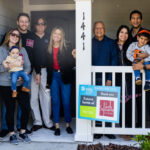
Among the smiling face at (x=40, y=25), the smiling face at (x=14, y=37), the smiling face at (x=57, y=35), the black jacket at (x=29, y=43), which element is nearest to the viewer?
the smiling face at (x=14, y=37)

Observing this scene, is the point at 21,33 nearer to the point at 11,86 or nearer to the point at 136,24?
the point at 11,86

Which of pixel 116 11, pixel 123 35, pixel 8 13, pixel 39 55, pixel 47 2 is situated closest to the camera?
pixel 123 35

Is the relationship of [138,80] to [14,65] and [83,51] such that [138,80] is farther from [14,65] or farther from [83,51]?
[14,65]

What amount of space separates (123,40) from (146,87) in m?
0.78

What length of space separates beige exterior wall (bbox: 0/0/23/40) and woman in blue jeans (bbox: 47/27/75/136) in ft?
3.04

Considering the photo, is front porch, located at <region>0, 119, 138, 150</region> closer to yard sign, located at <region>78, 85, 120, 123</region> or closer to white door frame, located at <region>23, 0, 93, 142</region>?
white door frame, located at <region>23, 0, 93, 142</region>

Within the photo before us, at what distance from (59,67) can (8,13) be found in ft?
4.73

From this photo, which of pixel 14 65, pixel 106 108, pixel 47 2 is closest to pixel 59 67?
pixel 14 65

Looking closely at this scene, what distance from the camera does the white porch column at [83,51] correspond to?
374 cm

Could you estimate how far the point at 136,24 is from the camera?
404cm

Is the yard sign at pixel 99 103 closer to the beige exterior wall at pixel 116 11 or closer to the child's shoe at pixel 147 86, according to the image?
the child's shoe at pixel 147 86

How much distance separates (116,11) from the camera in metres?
5.22

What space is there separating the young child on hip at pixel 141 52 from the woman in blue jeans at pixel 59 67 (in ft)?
3.11

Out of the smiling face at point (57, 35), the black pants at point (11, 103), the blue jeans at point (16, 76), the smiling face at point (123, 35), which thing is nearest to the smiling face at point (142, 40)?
the smiling face at point (123, 35)
